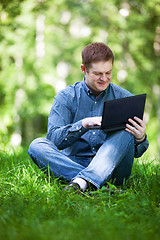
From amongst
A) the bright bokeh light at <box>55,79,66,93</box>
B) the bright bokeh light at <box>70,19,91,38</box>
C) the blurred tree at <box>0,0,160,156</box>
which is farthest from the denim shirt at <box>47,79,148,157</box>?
the bright bokeh light at <box>70,19,91,38</box>

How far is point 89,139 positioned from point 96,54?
742 mm

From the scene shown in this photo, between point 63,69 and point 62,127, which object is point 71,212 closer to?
point 62,127

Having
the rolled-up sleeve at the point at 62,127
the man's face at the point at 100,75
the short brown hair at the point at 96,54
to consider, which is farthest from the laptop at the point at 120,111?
the short brown hair at the point at 96,54

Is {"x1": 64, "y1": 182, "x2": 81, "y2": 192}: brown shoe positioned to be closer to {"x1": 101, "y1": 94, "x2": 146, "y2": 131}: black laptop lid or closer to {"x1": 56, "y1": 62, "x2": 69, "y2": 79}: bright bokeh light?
{"x1": 101, "y1": 94, "x2": 146, "y2": 131}: black laptop lid

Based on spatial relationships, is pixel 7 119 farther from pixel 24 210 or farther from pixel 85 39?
pixel 24 210

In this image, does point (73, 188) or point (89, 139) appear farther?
point (89, 139)

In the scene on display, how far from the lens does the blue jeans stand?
7.56ft

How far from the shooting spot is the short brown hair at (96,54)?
8.77 feet

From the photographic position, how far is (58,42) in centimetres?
932

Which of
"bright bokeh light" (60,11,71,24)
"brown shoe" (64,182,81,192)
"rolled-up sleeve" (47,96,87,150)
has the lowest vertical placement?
"brown shoe" (64,182,81,192)

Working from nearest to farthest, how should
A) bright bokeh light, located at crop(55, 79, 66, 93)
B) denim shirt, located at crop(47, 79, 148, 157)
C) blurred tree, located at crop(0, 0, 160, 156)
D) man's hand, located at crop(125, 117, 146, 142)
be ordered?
man's hand, located at crop(125, 117, 146, 142)
denim shirt, located at crop(47, 79, 148, 157)
blurred tree, located at crop(0, 0, 160, 156)
bright bokeh light, located at crop(55, 79, 66, 93)

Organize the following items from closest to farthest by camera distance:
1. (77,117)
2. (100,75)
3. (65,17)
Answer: (100,75)
(77,117)
(65,17)

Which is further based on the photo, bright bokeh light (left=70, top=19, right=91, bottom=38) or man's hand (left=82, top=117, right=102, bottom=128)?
bright bokeh light (left=70, top=19, right=91, bottom=38)

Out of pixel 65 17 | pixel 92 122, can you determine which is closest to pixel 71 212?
pixel 92 122
